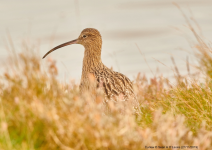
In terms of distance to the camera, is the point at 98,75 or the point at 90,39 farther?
the point at 90,39

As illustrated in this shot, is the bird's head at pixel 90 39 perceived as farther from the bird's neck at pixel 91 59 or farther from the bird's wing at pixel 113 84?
the bird's wing at pixel 113 84

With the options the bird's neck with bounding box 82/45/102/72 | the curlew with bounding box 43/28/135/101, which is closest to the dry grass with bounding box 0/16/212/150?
the curlew with bounding box 43/28/135/101

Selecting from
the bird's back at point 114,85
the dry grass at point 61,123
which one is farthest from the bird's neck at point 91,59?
the dry grass at point 61,123

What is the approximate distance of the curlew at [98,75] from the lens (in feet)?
20.5

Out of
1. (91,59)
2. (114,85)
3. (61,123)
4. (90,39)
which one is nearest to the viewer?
(61,123)

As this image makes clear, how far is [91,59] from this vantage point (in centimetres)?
744

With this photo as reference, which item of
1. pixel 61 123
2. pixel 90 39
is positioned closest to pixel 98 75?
pixel 90 39

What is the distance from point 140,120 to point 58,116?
→ 5.66 feet

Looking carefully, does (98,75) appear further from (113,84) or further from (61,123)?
(61,123)

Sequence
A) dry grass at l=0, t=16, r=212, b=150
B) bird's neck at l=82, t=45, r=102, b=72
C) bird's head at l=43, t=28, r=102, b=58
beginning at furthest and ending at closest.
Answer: bird's head at l=43, t=28, r=102, b=58
bird's neck at l=82, t=45, r=102, b=72
dry grass at l=0, t=16, r=212, b=150

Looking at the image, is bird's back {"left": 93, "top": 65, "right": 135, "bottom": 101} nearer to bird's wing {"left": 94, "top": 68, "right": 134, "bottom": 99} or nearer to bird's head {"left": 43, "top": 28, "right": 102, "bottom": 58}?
bird's wing {"left": 94, "top": 68, "right": 134, "bottom": 99}

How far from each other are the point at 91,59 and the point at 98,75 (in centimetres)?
76

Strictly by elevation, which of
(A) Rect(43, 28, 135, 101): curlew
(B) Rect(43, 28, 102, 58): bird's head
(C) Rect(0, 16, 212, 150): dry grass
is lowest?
(C) Rect(0, 16, 212, 150): dry grass

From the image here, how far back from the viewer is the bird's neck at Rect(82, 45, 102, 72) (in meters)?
7.33
